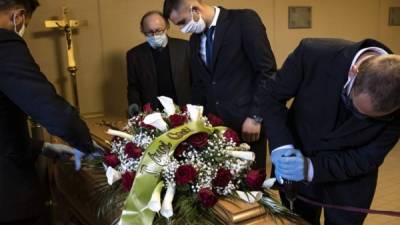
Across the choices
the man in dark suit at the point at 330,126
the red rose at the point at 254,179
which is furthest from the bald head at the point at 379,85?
the red rose at the point at 254,179

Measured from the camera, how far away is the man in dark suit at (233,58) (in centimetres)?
213

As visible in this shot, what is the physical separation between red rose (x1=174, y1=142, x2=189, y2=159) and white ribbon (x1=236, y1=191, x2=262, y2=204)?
26 cm

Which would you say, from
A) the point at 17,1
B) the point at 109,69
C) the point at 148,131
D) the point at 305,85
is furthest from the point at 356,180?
the point at 109,69

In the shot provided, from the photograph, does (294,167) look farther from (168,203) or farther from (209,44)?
(209,44)

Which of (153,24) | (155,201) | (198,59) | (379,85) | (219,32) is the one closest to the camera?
(379,85)

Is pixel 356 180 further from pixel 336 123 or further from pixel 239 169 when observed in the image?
pixel 239 169

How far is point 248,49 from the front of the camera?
7.07 ft

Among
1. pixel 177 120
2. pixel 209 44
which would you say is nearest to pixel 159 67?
pixel 209 44

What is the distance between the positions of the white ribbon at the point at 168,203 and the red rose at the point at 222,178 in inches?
6.0

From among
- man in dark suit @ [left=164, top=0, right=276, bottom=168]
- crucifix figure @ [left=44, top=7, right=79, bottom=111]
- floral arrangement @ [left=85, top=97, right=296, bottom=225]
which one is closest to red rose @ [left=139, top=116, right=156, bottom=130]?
floral arrangement @ [left=85, top=97, right=296, bottom=225]

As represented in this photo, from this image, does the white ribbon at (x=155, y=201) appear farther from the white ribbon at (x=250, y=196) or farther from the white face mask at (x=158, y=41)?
the white face mask at (x=158, y=41)

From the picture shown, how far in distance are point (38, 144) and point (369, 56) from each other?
4.39 ft

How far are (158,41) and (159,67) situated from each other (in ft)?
0.63

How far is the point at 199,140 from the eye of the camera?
154 centimetres
